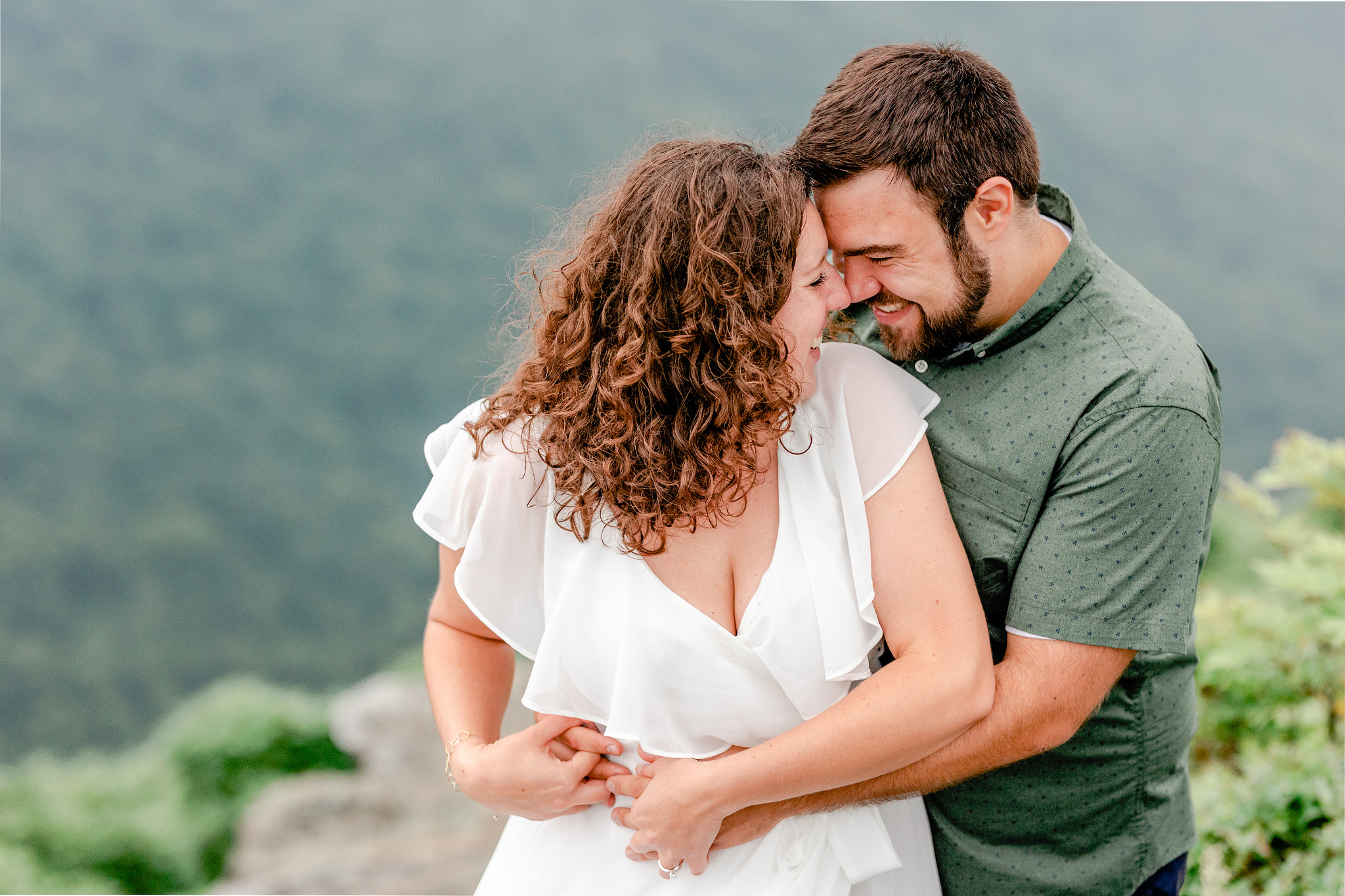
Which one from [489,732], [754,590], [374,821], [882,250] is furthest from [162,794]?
[882,250]

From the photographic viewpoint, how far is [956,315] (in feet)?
5.12

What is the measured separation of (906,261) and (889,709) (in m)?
0.75

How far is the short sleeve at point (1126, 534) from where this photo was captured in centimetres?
137

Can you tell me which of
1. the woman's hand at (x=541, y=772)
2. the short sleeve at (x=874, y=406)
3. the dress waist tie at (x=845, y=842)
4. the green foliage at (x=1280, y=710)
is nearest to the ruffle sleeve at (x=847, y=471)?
the short sleeve at (x=874, y=406)

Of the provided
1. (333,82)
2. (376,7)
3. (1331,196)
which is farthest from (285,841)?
(1331,196)

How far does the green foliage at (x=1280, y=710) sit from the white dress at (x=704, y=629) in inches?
62.9

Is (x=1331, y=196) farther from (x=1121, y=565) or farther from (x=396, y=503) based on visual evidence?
(x=396, y=503)

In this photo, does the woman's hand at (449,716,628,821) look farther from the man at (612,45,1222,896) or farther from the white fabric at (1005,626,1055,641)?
the white fabric at (1005,626,1055,641)

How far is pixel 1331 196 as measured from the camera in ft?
21.7

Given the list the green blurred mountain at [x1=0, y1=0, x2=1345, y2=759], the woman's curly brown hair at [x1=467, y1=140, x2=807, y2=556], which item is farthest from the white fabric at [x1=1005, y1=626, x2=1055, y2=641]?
the green blurred mountain at [x1=0, y1=0, x2=1345, y2=759]

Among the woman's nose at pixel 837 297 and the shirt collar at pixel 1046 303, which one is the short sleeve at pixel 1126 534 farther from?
the woman's nose at pixel 837 297

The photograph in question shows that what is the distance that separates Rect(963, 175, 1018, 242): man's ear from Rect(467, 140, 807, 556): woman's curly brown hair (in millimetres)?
329

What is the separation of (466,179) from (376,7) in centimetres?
166

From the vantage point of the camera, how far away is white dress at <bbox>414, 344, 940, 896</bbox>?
4.37 feet
